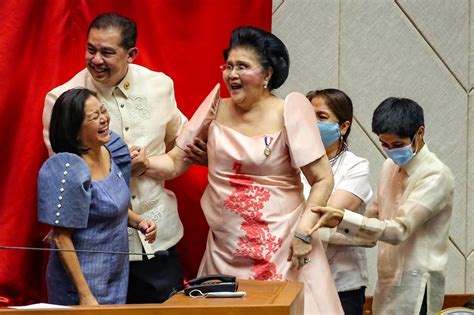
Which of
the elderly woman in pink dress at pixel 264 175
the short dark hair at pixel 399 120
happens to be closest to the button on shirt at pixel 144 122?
the elderly woman in pink dress at pixel 264 175

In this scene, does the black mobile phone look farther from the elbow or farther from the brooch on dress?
the elbow

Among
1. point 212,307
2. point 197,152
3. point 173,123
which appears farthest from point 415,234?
point 212,307

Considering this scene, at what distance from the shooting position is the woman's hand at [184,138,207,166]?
396 centimetres

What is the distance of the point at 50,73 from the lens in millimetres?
4246

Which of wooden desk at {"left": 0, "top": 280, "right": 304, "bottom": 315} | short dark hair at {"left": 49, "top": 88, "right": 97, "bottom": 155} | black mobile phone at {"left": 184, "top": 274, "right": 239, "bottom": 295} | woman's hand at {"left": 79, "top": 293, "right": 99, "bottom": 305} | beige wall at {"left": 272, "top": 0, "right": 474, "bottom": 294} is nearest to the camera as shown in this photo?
wooden desk at {"left": 0, "top": 280, "right": 304, "bottom": 315}

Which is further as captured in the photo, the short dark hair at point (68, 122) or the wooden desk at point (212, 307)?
the short dark hair at point (68, 122)

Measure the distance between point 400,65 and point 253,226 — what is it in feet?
5.09

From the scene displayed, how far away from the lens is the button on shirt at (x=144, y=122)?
3982mm

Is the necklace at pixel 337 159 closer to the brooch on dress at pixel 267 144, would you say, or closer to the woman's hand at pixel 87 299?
the brooch on dress at pixel 267 144

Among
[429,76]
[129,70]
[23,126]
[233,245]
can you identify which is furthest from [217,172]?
[429,76]

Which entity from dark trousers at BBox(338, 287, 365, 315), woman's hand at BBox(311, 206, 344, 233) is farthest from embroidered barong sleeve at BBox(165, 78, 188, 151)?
dark trousers at BBox(338, 287, 365, 315)

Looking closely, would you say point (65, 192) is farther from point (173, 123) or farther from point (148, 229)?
point (173, 123)

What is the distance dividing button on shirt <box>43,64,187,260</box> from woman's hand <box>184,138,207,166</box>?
0.15 m

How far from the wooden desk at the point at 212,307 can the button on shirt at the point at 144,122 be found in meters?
0.90
